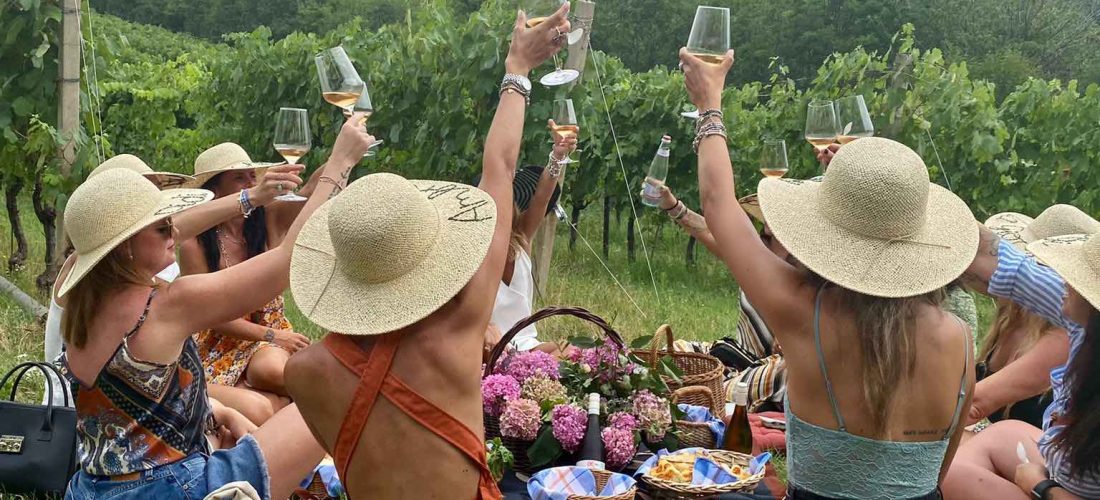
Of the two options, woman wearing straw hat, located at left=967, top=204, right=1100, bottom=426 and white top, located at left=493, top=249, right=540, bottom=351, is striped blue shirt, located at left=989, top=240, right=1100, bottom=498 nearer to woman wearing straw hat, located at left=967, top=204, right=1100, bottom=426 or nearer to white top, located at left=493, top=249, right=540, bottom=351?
woman wearing straw hat, located at left=967, top=204, right=1100, bottom=426

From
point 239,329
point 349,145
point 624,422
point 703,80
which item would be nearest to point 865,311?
point 703,80

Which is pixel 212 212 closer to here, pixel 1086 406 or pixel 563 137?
pixel 563 137

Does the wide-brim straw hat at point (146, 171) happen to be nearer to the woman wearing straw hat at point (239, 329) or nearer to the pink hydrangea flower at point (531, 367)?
the woman wearing straw hat at point (239, 329)

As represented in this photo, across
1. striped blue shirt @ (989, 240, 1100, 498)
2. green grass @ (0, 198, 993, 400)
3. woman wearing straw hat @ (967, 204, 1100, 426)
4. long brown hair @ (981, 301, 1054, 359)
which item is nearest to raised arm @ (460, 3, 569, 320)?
striped blue shirt @ (989, 240, 1100, 498)

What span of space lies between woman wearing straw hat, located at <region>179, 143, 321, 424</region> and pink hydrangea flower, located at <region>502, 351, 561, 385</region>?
131cm

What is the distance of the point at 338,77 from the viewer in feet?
12.6

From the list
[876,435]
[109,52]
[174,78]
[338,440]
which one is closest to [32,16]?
[109,52]

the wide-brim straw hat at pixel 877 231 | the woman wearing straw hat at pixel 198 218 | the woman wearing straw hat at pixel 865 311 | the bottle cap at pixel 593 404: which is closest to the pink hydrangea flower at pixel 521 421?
the bottle cap at pixel 593 404

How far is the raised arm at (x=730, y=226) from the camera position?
254cm

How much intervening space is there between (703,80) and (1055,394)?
1576 mm

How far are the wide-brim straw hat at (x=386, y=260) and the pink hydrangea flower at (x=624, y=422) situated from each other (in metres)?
1.32

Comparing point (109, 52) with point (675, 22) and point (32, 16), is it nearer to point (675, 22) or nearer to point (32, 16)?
point (32, 16)

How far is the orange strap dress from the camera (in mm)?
2389

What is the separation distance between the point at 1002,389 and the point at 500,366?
1885 mm
